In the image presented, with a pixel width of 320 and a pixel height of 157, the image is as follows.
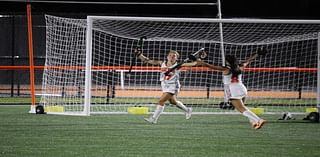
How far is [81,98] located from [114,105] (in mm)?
1067

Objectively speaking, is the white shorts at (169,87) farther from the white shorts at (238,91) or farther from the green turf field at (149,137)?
the white shorts at (238,91)

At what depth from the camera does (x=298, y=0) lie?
34.3 m

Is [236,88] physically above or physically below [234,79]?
below

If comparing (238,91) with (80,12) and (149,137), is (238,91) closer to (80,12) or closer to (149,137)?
(149,137)

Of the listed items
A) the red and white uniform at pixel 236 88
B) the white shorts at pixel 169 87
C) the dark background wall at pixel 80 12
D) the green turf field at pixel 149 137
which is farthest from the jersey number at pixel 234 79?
the dark background wall at pixel 80 12

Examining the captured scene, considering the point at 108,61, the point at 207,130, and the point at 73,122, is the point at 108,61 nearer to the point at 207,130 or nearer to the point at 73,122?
→ the point at 73,122

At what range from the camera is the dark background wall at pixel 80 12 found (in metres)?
27.1

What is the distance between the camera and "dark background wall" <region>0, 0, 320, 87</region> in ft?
88.8

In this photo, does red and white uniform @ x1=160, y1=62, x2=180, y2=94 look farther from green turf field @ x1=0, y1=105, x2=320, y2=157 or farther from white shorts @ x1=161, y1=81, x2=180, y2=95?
green turf field @ x1=0, y1=105, x2=320, y2=157

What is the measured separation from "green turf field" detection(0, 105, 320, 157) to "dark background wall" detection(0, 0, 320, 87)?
965 centimetres

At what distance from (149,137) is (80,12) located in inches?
786

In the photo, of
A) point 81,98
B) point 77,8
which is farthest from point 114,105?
point 77,8

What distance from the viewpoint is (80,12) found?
32219 millimetres

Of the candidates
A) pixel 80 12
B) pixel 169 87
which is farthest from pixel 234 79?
pixel 80 12
